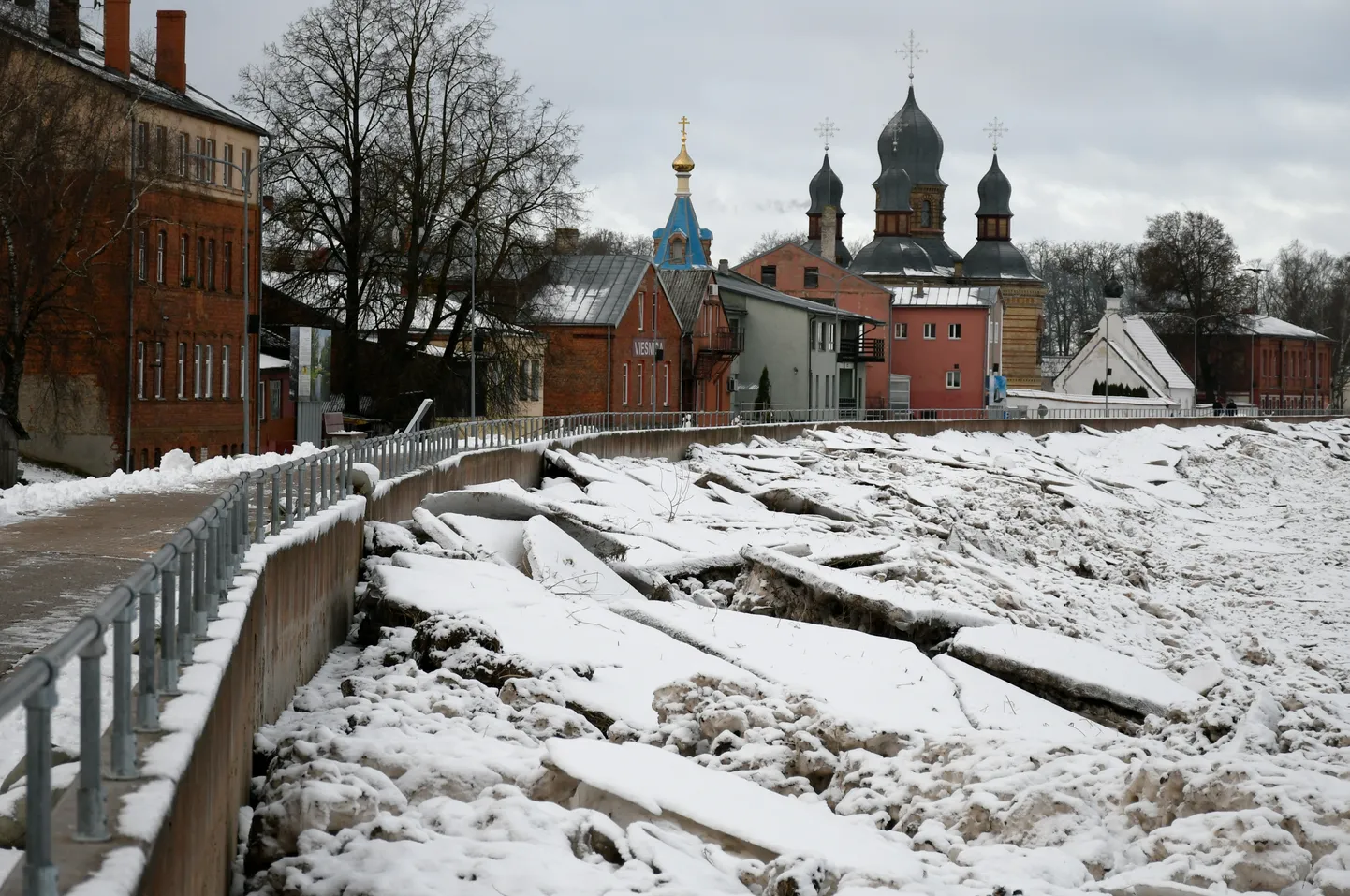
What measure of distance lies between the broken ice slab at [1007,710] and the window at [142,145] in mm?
32216

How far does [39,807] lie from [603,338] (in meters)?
56.2

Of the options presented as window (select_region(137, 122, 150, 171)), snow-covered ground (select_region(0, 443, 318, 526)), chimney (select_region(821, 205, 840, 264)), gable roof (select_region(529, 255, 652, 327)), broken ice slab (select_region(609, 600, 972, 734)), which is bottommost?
broken ice slab (select_region(609, 600, 972, 734))

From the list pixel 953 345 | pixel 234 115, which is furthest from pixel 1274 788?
pixel 953 345

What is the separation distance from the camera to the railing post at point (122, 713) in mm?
5855

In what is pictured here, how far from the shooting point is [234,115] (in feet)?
170

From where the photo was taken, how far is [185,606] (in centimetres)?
770

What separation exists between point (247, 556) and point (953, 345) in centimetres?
8968

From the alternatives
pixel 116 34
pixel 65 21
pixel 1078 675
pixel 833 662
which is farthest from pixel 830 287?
pixel 833 662

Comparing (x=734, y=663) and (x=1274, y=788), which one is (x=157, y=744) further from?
(x=734, y=663)

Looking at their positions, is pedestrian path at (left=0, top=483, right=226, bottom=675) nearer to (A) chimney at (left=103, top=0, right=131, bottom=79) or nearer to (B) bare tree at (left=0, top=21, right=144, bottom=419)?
(B) bare tree at (left=0, top=21, right=144, bottom=419)

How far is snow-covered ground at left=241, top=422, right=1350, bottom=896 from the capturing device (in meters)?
9.08

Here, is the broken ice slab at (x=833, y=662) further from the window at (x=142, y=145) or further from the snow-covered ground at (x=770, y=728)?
the window at (x=142, y=145)

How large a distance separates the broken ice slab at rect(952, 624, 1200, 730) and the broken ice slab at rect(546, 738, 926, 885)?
5.15 meters

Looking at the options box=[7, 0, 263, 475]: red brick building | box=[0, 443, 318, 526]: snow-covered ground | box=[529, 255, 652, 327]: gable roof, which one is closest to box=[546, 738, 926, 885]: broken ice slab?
box=[0, 443, 318, 526]: snow-covered ground
